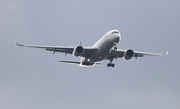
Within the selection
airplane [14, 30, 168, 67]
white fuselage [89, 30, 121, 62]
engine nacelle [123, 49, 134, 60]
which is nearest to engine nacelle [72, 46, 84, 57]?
airplane [14, 30, 168, 67]

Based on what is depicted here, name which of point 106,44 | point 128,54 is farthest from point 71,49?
point 128,54

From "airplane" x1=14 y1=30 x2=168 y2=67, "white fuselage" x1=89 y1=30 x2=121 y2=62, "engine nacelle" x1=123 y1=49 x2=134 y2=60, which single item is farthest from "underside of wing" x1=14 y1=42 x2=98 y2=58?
"engine nacelle" x1=123 y1=49 x2=134 y2=60

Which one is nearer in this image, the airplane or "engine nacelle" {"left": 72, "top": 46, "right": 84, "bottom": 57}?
the airplane

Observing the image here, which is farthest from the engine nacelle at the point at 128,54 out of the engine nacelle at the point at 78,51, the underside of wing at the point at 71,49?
the engine nacelle at the point at 78,51

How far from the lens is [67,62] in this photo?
2808 inches

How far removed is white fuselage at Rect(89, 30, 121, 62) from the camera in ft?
205

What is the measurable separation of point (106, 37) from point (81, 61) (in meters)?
8.51

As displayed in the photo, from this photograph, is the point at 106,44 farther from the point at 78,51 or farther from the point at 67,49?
the point at 67,49

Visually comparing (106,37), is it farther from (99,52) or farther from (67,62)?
(67,62)

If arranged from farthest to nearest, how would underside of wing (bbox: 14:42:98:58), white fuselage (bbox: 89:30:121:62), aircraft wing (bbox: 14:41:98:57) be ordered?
aircraft wing (bbox: 14:41:98:57) → underside of wing (bbox: 14:42:98:58) → white fuselage (bbox: 89:30:121:62)

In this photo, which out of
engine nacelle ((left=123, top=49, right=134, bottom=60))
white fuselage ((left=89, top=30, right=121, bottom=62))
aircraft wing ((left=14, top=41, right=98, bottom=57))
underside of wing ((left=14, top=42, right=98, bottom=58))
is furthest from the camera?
engine nacelle ((left=123, top=49, right=134, bottom=60))

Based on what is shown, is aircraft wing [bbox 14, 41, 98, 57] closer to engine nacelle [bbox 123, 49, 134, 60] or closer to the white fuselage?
the white fuselage

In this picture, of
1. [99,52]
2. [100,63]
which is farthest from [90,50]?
[100,63]

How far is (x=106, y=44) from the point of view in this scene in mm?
63062
